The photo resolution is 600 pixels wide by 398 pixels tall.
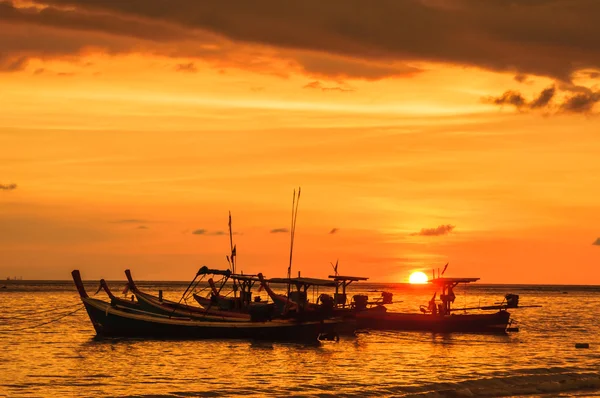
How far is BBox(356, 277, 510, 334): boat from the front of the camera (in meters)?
72.6

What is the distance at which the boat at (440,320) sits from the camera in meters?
72.6

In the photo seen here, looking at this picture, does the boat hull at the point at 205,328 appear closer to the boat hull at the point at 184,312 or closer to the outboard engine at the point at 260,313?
the outboard engine at the point at 260,313

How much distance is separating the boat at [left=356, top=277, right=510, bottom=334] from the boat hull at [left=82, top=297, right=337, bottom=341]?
13687 millimetres

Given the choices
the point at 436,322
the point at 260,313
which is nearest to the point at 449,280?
the point at 436,322

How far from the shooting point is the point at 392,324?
7369 centimetres

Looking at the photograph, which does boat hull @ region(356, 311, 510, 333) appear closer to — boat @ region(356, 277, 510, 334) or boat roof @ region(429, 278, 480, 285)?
boat @ region(356, 277, 510, 334)

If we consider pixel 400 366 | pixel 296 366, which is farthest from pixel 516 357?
pixel 296 366

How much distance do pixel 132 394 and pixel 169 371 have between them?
8.34m

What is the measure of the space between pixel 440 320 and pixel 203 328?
875 inches

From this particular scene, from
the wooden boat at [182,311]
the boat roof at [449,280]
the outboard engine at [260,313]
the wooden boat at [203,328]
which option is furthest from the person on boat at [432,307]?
the outboard engine at [260,313]

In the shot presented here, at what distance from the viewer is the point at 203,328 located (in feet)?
195

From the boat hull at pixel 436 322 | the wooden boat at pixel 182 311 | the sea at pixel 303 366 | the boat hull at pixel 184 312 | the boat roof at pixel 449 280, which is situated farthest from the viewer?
the boat hull at pixel 436 322

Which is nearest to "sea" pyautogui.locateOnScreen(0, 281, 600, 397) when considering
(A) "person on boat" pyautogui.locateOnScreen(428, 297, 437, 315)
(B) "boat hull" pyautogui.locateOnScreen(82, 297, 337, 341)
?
(B) "boat hull" pyautogui.locateOnScreen(82, 297, 337, 341)

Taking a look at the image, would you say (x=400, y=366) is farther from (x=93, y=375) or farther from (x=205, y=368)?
(x=93, y=375)
